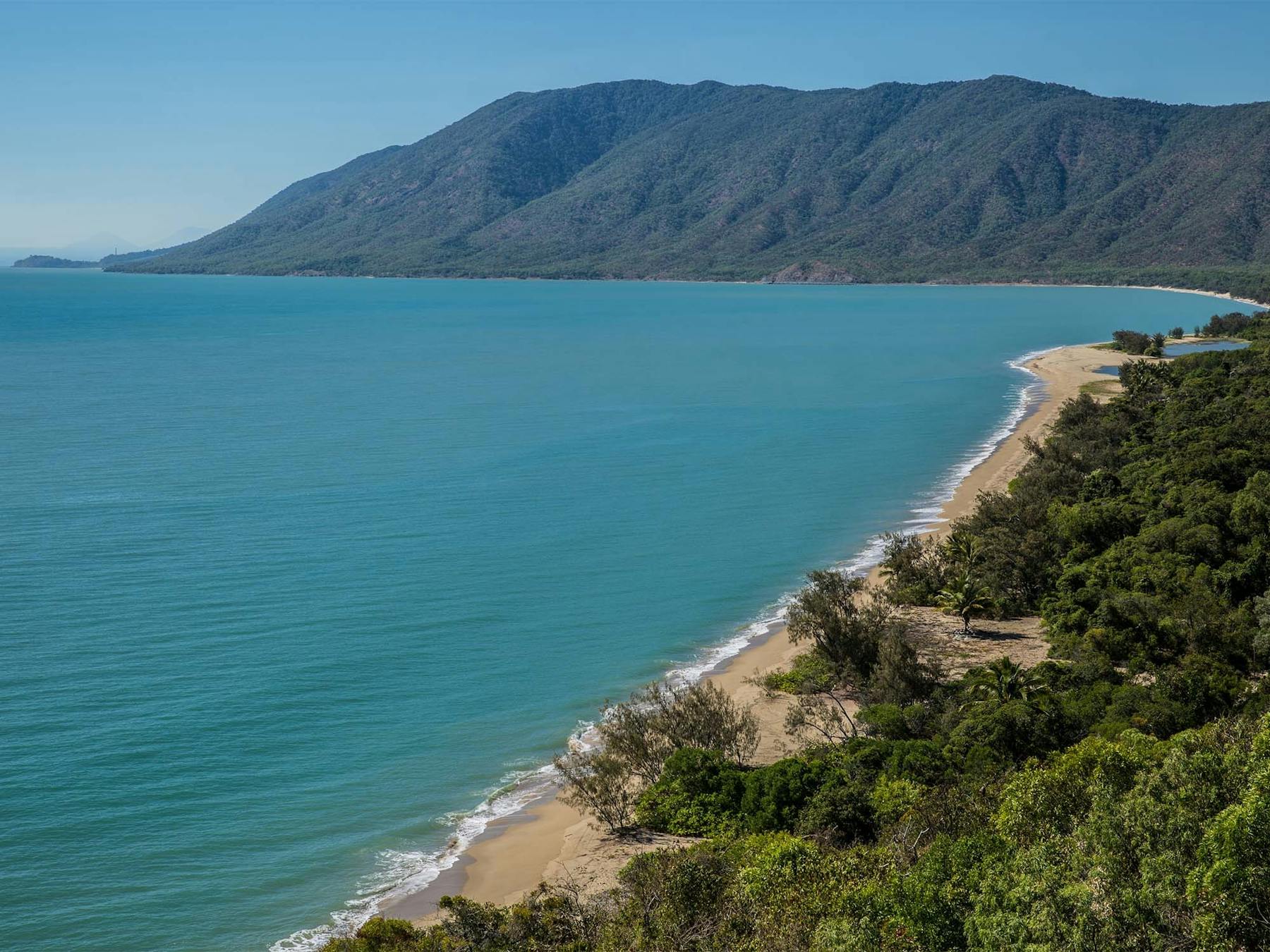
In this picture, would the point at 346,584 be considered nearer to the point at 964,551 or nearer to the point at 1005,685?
the point at 964,551

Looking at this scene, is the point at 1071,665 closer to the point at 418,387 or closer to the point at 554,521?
the point at 554,521

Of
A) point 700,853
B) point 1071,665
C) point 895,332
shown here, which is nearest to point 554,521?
point 1071,665

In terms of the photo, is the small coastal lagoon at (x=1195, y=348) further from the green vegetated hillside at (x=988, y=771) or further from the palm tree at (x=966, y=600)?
the palm tree at (x=966, y=600)

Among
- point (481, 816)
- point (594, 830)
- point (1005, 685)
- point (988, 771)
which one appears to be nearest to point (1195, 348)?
point (1005, 685)

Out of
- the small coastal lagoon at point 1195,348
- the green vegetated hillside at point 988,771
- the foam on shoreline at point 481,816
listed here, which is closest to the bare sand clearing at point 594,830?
the foam on shoreline at point 481,816

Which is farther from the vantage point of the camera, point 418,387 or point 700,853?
point 418,387

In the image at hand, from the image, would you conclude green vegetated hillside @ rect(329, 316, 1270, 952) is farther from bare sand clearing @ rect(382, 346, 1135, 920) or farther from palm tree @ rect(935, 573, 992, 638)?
bare sand clearing @ rect(382, 346, 1135, 920)

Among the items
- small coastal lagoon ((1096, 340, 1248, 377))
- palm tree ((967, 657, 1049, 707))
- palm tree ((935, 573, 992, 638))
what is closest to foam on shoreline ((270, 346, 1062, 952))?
palm tree ((935, 573, 992, 638))
